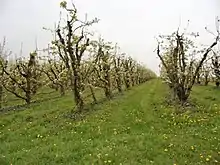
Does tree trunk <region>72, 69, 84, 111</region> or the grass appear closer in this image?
the grass

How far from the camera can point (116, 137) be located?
66.4 ft

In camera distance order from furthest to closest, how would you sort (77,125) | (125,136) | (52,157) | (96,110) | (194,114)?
(96,110) < (194,114) < (77,125) < (125,136) < (52,157)

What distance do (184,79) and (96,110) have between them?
8509 mm

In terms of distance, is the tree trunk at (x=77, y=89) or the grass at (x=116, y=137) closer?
the grass at (x=116, y=137)

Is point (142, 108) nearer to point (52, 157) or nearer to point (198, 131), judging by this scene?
point (198, 131)

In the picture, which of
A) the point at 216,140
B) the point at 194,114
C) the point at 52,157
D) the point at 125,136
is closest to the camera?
the point at 52,157

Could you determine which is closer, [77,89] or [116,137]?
[116,137]

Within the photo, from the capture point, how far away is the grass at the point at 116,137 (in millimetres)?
16469

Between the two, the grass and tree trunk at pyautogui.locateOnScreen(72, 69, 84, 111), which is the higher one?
tree trunk at pyautogui.locateOnScreen(72, 69, 84, 111)

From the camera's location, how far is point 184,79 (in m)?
31.6

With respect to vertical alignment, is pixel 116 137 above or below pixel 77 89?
below

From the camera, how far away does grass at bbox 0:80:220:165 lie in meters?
16.5

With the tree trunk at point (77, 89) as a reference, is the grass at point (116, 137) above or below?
below

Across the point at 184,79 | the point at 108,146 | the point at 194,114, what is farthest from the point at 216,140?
the point at 184,79
